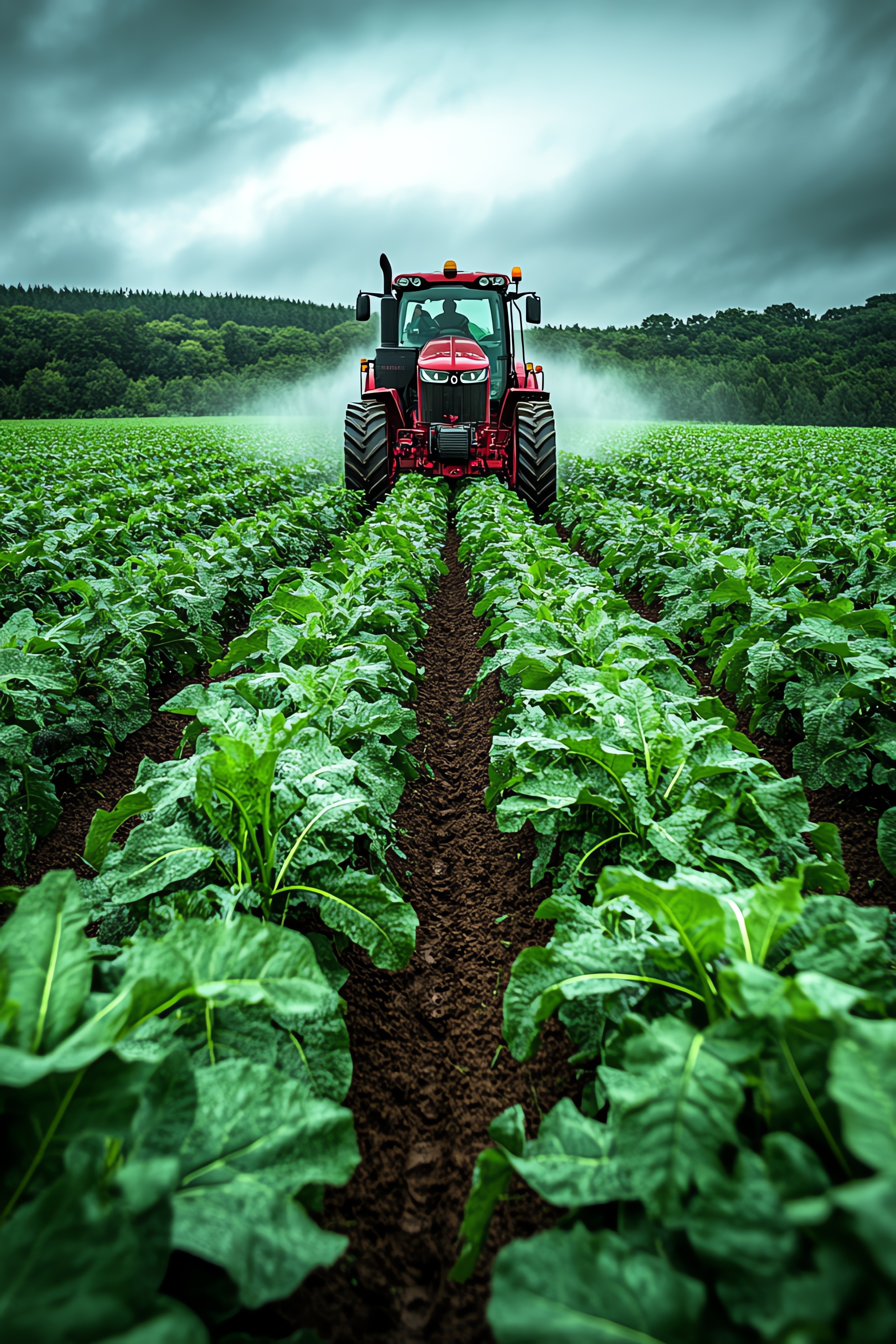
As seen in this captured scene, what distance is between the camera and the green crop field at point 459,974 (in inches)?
36.2

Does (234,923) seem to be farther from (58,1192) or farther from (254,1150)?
(58,1192)

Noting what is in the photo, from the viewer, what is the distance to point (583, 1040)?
1.70 metres

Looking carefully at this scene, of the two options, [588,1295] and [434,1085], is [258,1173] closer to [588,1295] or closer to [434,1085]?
[588,1295]

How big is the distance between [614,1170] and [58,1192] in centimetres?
84

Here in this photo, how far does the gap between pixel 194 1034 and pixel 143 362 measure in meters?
69.4

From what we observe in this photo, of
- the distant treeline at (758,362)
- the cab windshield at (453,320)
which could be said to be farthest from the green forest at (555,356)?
the cab windshield at (453,320)

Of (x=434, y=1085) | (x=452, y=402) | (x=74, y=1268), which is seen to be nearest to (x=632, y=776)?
(x=434, y=1085)

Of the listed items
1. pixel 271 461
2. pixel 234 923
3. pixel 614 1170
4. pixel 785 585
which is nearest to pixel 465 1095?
pixel 614 1170

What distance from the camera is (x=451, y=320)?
10062mm

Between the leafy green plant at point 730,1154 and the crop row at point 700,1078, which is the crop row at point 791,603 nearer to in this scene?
the crop row at point 700,1078

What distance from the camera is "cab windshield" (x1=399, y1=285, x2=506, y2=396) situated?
32.5 feet

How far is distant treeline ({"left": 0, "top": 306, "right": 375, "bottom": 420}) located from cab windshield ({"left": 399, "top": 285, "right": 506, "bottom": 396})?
39.8 m

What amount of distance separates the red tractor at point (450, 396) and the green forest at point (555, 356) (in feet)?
119

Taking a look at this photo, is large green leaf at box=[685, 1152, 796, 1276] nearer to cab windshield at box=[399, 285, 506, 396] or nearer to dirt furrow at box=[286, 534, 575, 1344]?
dirt furrow at box=[286, 534, 575, 1344]
